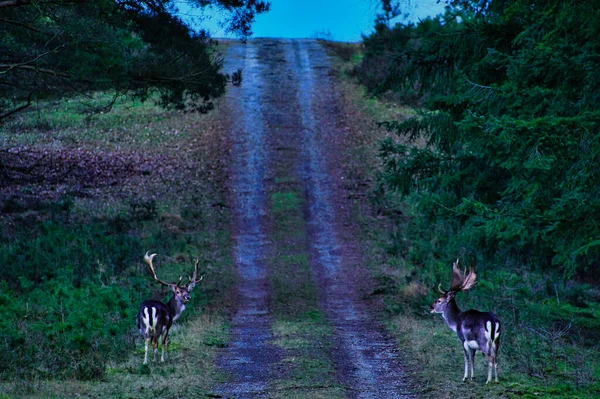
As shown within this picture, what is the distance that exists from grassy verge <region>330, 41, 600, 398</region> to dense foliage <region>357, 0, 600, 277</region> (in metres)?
1.39

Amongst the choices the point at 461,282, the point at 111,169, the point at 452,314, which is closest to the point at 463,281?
the point at 461,282

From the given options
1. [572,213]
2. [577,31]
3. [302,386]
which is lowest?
[302,386]

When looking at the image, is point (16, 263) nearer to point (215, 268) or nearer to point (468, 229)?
point (215, 268)

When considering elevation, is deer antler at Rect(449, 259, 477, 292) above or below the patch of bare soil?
above

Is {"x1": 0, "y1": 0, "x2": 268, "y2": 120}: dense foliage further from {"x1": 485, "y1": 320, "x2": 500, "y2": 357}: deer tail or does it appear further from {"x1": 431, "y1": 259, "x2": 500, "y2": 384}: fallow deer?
{"x1": 485, "y1": 320, "x2": 500, "y2": 357}: deer tail

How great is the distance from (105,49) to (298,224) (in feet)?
37.0

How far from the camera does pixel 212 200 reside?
29844 mm

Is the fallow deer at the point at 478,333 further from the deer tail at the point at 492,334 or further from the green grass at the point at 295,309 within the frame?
the green grass at the point at 295,309

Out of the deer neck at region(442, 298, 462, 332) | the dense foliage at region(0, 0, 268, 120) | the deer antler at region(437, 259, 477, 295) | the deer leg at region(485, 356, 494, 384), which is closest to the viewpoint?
the deer leg at region(485, 356, 494, 384)

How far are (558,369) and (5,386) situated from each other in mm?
8605

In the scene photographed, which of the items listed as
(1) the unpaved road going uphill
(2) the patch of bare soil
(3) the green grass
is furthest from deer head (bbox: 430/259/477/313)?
(2) the patch of bare soil

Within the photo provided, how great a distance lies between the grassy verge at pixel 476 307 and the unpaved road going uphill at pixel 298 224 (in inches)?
25.1

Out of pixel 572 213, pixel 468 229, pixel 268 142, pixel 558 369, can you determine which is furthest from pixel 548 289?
pixel 268 142

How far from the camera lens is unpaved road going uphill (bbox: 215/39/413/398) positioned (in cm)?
1289
